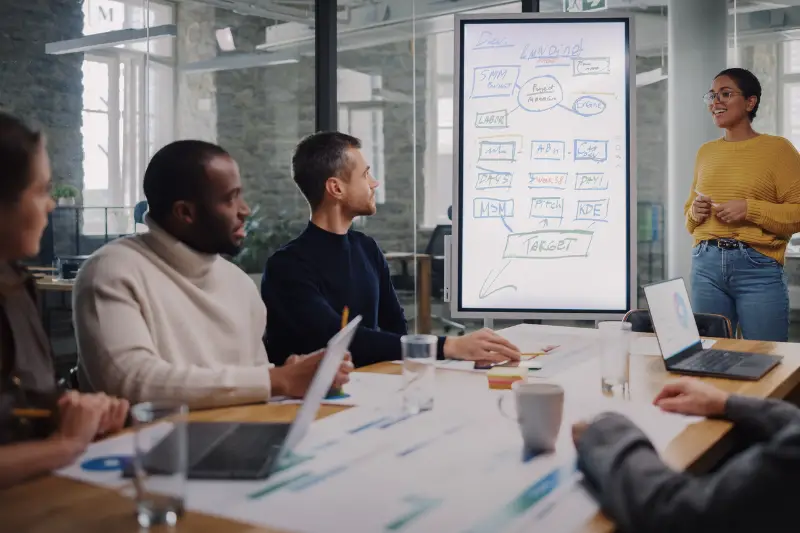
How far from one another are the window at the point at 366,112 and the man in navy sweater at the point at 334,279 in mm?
4370

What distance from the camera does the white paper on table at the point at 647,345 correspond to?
227 centimetres

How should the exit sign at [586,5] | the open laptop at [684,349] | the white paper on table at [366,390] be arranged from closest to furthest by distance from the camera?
the white paper on table at [366,390] → the open laptop at [684,349] → the exit sign at [586,5]

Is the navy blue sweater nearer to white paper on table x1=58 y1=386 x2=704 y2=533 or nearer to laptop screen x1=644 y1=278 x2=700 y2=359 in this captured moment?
laptop screen x1=644 y1=278 x2=700 y2=359

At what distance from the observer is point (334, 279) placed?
7.93 ft

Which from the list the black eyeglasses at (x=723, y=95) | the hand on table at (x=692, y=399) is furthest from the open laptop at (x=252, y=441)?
the black eyeglasses at (x=723, y=95)

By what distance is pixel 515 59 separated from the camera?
309cm

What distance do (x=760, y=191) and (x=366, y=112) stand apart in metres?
4.07

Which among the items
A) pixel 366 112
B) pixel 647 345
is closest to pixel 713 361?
pixel 647 345

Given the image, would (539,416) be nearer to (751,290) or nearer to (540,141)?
(540,141)

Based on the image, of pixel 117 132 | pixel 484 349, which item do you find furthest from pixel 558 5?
pixel 484 349

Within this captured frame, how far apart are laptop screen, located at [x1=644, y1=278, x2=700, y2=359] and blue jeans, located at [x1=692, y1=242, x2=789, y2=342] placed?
4.36ft

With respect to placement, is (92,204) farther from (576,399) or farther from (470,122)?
(576,399)

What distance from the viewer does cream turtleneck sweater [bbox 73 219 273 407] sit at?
1533mm

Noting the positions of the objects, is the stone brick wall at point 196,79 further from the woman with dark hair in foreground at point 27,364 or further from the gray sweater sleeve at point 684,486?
the gray sweater sleeve at point 684,486
